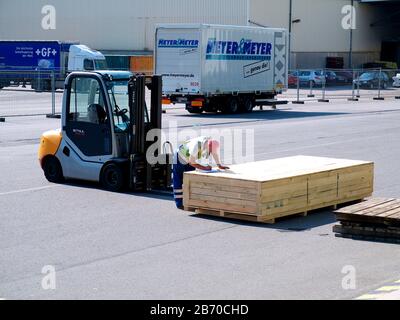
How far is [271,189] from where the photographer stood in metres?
12.2

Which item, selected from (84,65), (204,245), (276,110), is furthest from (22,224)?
(84,65)

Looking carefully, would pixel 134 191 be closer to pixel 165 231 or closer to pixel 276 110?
pixel 165 231

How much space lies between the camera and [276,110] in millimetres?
40125

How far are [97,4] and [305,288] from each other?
61879 millimetres

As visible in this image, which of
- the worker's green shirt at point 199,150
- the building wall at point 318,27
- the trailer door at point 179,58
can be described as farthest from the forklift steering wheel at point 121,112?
the building wall at point 318,27

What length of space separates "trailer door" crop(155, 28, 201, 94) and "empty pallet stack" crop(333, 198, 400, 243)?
23878 millimetres

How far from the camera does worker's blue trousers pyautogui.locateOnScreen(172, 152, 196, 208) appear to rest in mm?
13430

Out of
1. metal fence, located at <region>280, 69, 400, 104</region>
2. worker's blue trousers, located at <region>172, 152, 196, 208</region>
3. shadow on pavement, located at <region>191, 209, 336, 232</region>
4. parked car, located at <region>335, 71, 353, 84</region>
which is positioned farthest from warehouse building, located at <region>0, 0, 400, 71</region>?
shadow on pavement, located at <region>191, 209, 336, 232</region>

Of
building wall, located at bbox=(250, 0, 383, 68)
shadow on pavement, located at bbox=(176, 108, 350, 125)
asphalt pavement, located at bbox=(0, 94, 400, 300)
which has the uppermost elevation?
building wall, located at bbox=(250, 0, 383, 68)

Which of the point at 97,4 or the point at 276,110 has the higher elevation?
the point at 97,4

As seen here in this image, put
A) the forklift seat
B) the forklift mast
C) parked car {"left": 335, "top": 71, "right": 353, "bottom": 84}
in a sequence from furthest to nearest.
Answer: parked car {"left": 335, "top": 71, "right": 353, "bottom": 84} < the forklift seat < the forklift mast

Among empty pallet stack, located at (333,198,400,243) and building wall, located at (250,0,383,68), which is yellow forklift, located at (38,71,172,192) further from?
building wall, located at (250,0,383,68)
